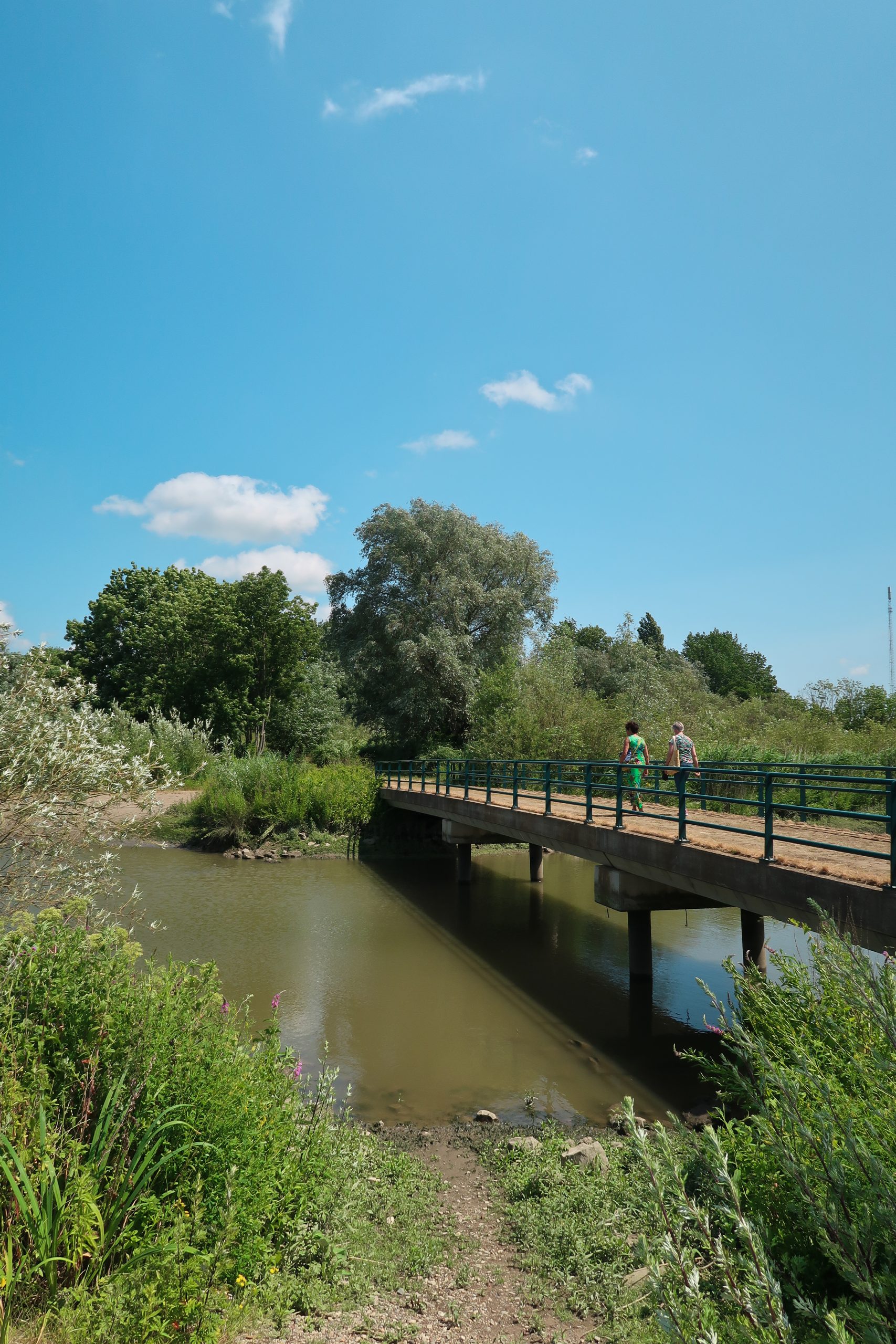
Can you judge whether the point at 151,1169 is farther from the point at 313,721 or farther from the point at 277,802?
the point at 313,721

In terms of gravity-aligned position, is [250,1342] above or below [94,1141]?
below

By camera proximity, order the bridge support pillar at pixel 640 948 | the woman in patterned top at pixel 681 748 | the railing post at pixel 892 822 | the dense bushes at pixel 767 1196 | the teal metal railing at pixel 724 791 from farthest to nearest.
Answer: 1. the woman in patterned top at pixel 681 748
2. the bridge support pillar at pixel 640 948
3. the teal metal railing at pixel 724 791
4. the railing post at pixel 892 822
5. the dense bushes at pixel 767 1196

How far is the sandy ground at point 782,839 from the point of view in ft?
24.5

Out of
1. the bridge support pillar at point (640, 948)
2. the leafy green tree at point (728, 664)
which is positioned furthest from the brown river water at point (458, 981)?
the leafy green tree at point (728, 664)

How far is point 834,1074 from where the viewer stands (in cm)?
403

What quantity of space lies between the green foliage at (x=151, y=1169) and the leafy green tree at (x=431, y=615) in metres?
27.2

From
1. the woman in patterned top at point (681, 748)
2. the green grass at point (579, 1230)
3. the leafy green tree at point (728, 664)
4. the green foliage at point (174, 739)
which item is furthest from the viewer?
the leafy green tree at point (728, 664)

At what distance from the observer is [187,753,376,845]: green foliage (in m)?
26.5

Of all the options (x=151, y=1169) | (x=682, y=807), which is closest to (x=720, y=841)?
(x=682, y=807)

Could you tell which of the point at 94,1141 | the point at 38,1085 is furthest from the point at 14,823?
the point at 94,1141

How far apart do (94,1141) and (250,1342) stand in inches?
45.3

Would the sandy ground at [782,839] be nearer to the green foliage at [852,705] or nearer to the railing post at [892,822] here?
the railing post at [892,822]

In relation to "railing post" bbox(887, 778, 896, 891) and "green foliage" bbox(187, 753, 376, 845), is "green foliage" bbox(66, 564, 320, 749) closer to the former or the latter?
"green foliage" bbox(187, 753, 376, 845)

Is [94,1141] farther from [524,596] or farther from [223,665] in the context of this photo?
[223,665]
